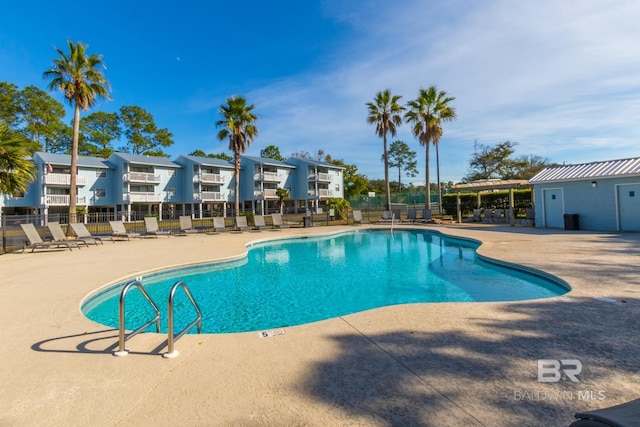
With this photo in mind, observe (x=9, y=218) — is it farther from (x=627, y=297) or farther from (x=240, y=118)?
(x=627, y=297)

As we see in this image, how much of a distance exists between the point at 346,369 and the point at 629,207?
17.2 meters

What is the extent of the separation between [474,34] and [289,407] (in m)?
12.8

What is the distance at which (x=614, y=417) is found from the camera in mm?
1314

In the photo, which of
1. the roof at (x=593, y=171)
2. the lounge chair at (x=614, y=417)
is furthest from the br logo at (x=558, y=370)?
the roof at (x=593, y=171)

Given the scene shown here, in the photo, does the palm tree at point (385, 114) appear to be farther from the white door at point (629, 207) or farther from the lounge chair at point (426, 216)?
the white door at point (629, 207)

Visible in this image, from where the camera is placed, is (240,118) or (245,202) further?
(245,202)

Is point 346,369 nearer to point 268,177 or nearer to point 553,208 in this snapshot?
point 553,208

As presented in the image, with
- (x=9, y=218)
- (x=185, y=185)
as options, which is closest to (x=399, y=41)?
(x=9, y=218)

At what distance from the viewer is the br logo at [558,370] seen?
280cm

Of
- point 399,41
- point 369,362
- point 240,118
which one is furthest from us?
point 240,118

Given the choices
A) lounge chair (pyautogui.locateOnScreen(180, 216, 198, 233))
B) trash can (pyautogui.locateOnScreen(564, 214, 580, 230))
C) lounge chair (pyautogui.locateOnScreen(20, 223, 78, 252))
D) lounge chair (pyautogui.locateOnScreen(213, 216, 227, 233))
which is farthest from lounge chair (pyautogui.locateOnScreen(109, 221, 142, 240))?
trash can (pyautogui.locateOnScreen(564, 214, 580, 230))

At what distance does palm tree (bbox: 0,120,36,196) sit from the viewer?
33.7ft

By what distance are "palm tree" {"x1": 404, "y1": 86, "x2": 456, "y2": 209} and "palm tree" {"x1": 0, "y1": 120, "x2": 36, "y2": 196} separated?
23444 mm

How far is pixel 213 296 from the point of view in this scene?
7555mm
